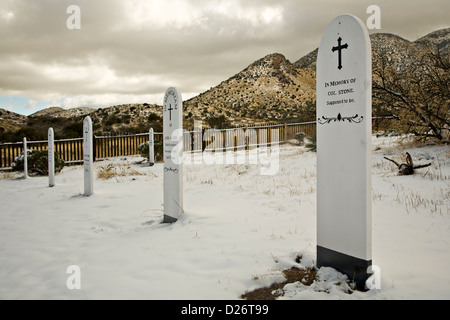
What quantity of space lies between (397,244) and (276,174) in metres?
5.91

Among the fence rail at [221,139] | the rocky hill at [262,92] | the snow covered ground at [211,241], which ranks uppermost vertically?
the rocky hill at [262,92]

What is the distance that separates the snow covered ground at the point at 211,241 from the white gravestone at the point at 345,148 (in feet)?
0.89

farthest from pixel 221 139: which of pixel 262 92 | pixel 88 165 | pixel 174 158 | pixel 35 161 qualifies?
pixel 262 92

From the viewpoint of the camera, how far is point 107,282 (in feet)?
10.4

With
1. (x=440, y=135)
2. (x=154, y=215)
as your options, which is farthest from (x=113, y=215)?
(x=440, y=135)

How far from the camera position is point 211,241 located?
420 cm

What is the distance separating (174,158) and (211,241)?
1819 mm

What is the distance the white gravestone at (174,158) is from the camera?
214 inches

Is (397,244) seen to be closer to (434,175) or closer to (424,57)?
(434,175)

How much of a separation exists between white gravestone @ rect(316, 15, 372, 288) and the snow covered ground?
27 cm

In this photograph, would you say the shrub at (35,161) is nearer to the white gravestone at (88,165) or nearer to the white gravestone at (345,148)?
the white gravestone at (88,165)

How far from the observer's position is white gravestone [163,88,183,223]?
17.9ft

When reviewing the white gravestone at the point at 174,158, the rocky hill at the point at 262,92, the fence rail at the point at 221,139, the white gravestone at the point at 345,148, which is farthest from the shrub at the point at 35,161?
the rocky hill at the point at 262,92

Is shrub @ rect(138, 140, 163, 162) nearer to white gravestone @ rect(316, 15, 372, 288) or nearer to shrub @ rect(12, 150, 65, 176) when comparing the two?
shrub @ rect(12, 150, 65, 176)
